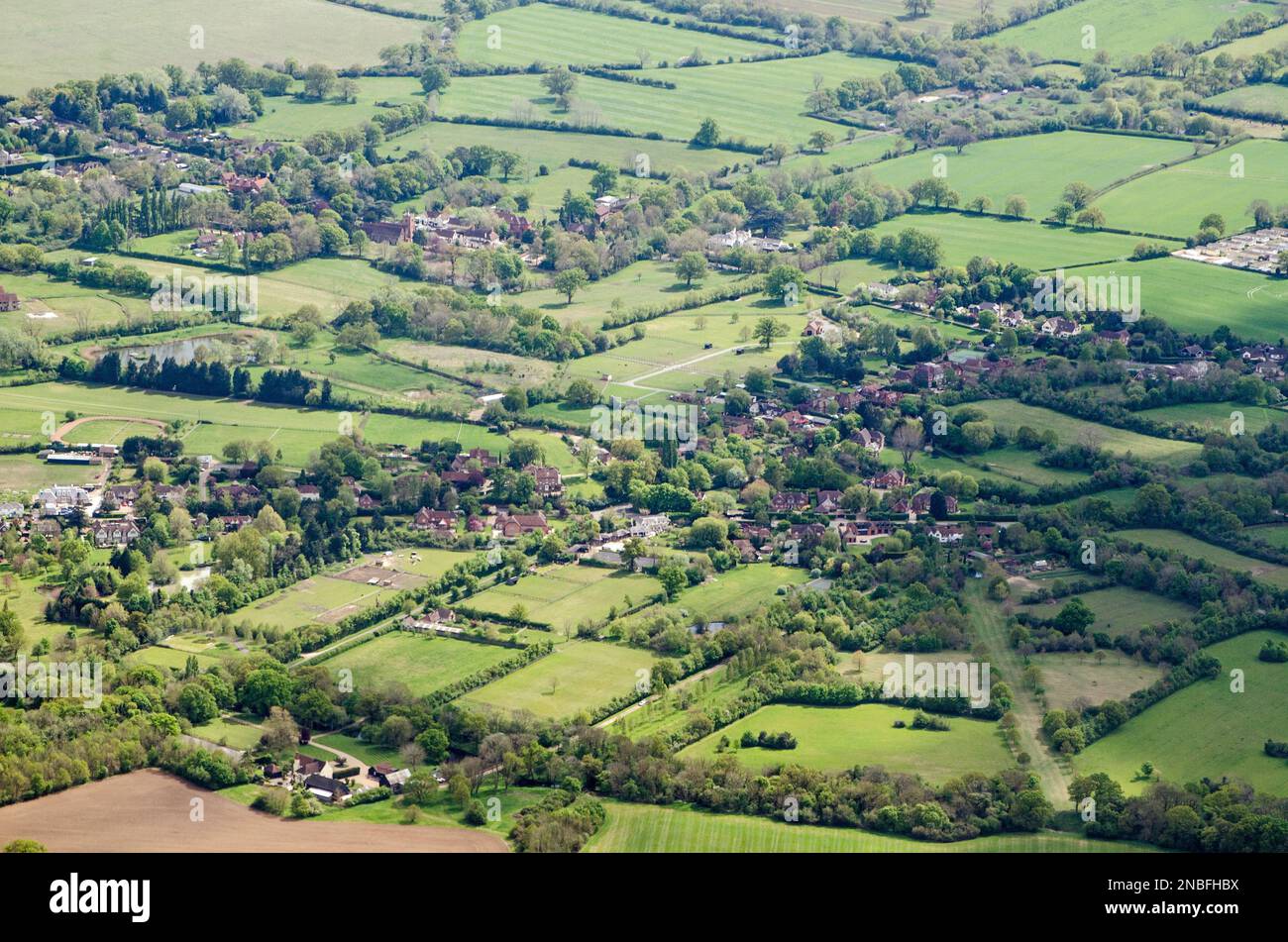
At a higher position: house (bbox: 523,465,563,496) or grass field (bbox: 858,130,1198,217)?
grass field (bbox: 858,130,1198,217)

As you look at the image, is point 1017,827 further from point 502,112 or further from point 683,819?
point 502,112

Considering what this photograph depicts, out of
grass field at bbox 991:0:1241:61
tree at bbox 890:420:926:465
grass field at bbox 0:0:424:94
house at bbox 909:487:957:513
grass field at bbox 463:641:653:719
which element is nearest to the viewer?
grass field at bbox 463:641:653:719

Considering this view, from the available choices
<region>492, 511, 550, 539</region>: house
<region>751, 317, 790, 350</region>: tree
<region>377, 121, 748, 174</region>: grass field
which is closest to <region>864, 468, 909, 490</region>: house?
<region>492, 511, 550, 539</region>: house

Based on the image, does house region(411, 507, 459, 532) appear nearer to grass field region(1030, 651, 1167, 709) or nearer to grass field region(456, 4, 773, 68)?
grass field region(1030, 651, 1167, 709)

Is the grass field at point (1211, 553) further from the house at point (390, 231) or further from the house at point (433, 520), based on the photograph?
the house at point (390, 231)

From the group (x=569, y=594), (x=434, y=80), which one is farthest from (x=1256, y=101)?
(x=569, y=594)

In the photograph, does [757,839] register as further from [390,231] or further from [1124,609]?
[390,231]

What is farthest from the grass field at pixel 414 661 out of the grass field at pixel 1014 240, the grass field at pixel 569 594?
the grass field at pixel 1014 240
